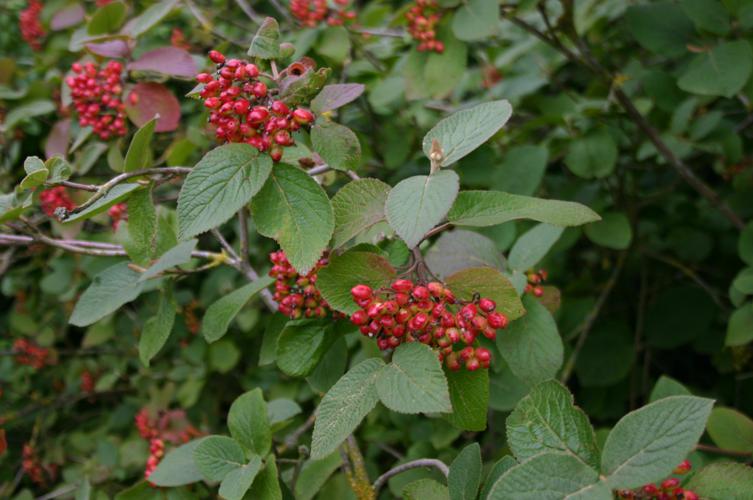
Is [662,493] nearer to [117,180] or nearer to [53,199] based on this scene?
[117,180]

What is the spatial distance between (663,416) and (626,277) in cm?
203

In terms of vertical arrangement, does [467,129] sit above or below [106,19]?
above

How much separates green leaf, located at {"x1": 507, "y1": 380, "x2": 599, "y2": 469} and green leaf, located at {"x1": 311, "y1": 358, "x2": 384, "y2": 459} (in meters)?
0.20

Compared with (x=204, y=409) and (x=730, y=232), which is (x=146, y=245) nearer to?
(x=204, y=409)

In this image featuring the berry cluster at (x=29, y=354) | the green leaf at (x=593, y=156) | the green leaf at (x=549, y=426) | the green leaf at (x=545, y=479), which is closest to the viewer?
the green leaf at (x=545, y=479)

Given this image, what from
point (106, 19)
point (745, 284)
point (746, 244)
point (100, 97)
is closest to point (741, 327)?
point (745, 284)

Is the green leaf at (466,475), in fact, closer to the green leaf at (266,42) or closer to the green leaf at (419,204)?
the green leaf at (419,204)

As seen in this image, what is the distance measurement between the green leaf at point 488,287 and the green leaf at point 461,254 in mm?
280

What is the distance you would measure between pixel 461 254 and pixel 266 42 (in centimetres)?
55

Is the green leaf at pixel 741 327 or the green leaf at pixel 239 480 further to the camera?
the green leaf at pixel 741 327

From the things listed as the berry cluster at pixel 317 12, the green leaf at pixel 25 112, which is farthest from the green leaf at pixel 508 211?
the green leaf at pixel 25 112

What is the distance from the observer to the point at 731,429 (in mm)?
1408

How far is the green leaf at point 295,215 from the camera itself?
1026 mm

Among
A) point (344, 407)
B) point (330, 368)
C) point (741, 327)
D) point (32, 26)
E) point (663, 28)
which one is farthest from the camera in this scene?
point (32, 26)
